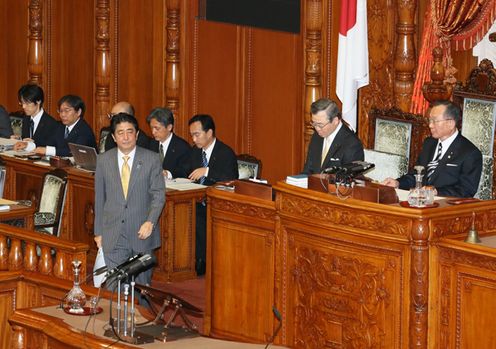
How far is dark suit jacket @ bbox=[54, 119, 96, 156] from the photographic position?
10344 millimetres

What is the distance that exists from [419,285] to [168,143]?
12.6ft

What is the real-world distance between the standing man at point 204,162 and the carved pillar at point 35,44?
14.0ft

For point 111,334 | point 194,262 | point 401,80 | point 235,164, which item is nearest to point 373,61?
point 401,80

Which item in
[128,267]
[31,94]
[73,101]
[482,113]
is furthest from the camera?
[31,94]

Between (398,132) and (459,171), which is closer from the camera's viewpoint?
(459,171)

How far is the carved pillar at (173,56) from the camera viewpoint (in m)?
11.7

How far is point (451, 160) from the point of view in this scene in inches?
290

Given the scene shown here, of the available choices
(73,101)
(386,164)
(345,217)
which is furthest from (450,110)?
(73,101)

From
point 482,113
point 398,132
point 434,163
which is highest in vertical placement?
point 482,113

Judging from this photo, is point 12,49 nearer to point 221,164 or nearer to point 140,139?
point 140,139

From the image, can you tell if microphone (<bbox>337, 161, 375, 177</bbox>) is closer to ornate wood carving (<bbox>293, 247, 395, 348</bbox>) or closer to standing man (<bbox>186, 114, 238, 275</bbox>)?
ornate wood carving (<bbox>293, 247, 395, 348</bbox>)

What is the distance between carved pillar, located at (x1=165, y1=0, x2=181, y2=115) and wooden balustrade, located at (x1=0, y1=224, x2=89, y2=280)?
196 inches

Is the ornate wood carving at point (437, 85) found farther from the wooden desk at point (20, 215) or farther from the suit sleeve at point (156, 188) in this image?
the wooden desk at point (20, 215)

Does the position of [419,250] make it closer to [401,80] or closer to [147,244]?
[147,244]
